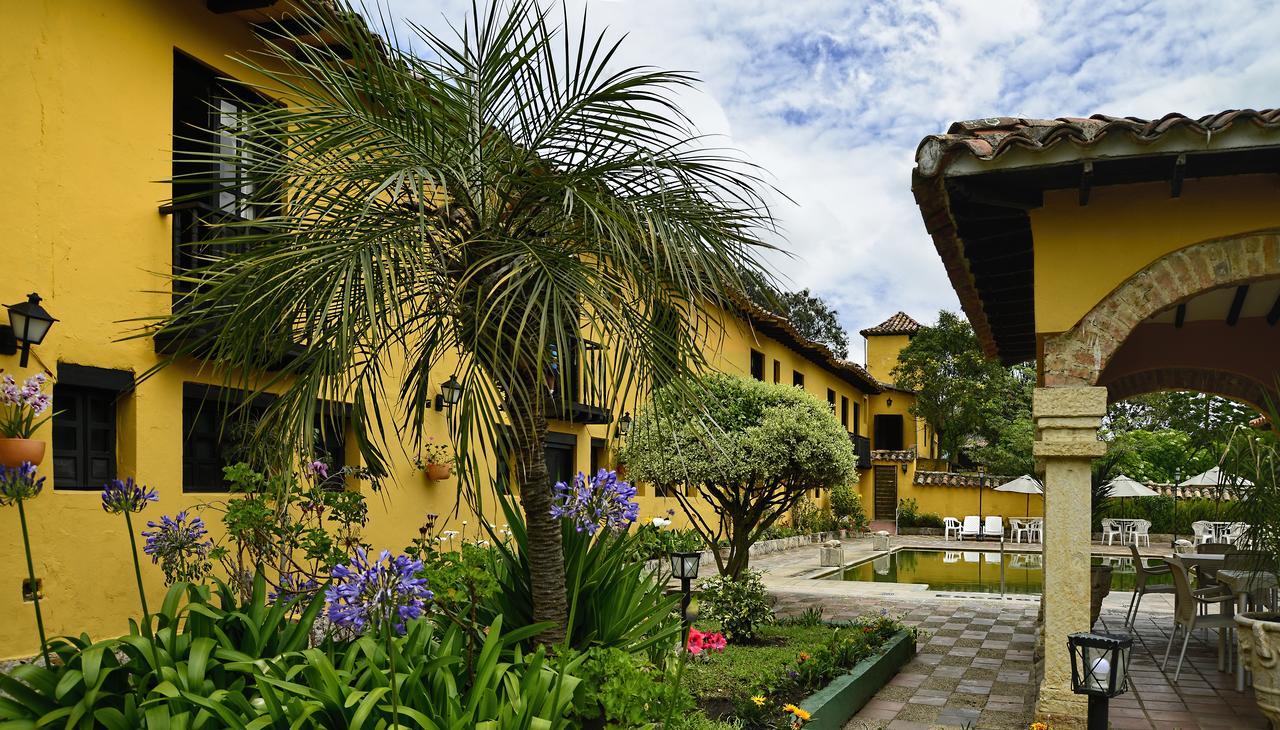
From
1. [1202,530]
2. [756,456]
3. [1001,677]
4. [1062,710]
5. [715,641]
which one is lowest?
[1202,530]

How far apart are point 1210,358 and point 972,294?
332 centimetres

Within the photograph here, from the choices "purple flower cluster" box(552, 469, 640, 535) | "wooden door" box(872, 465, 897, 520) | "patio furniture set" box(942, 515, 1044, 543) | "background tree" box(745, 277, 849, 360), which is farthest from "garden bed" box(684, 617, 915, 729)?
"background tree" box(745, 277, 849, 360)

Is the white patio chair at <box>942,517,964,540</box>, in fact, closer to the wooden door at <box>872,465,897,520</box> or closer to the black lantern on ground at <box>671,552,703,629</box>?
the wooden door at <box>872,465,897,520</box>

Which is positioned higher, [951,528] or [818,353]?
[818,353]

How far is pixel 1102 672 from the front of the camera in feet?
11.5

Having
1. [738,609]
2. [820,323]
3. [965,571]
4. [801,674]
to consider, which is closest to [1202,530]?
[965,571]

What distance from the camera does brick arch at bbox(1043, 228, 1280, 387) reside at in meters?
5.11

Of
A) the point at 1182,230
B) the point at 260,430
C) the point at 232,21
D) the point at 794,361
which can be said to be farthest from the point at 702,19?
the point at 794,361

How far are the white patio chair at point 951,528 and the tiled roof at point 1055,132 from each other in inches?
740

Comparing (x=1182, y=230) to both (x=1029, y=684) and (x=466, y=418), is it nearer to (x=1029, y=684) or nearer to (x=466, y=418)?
(x=1029, y=684)

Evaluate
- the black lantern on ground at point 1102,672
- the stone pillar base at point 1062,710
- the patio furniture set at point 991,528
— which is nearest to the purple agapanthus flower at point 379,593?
the black lantern on ground at point 1102,672

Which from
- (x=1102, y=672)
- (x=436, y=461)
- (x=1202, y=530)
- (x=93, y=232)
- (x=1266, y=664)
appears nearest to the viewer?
(x=1102, y=672)

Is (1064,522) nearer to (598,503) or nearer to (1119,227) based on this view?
(1119,227)

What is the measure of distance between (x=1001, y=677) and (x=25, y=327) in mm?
6838
